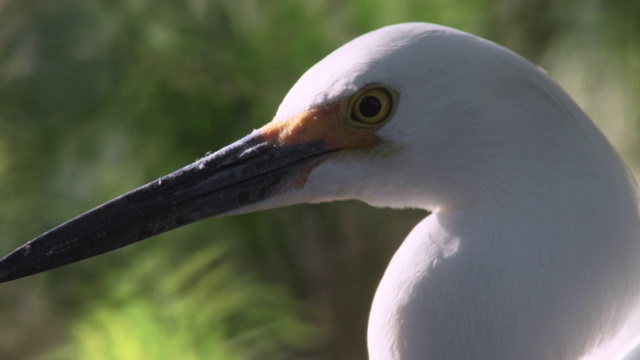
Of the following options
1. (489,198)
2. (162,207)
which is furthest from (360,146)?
(162,207)

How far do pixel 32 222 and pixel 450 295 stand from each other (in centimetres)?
205

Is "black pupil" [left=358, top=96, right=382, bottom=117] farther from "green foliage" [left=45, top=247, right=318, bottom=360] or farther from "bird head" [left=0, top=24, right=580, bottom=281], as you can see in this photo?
"green foliage" [left=45, top=247, right=318, bottom=360]

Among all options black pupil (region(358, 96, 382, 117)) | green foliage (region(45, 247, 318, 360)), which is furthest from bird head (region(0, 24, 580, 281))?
green foliage (region(45, 247, 318, 360))

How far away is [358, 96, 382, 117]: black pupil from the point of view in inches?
47.6

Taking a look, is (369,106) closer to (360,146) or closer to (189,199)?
(360,146)

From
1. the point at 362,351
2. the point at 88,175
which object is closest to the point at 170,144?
the point at 88,175

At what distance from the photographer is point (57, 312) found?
3.27 meters

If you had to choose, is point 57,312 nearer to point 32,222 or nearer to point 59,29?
point 32,222

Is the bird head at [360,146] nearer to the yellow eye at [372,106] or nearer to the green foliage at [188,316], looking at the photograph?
the yellow eye at [372,106]

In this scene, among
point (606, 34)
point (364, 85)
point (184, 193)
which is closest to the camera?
point (364, 85)

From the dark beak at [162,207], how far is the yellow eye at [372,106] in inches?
5.8

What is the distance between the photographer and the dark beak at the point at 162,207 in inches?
51.5

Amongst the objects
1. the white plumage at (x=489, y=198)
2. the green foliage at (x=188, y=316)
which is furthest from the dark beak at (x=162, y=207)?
the green foliage at (x=188, y=316)

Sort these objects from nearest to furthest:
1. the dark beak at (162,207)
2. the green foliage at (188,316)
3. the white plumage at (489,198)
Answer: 1. the white plumage at (489,198)
2. the dark beak at (162,207)
3. the green foliage at (188,316)
